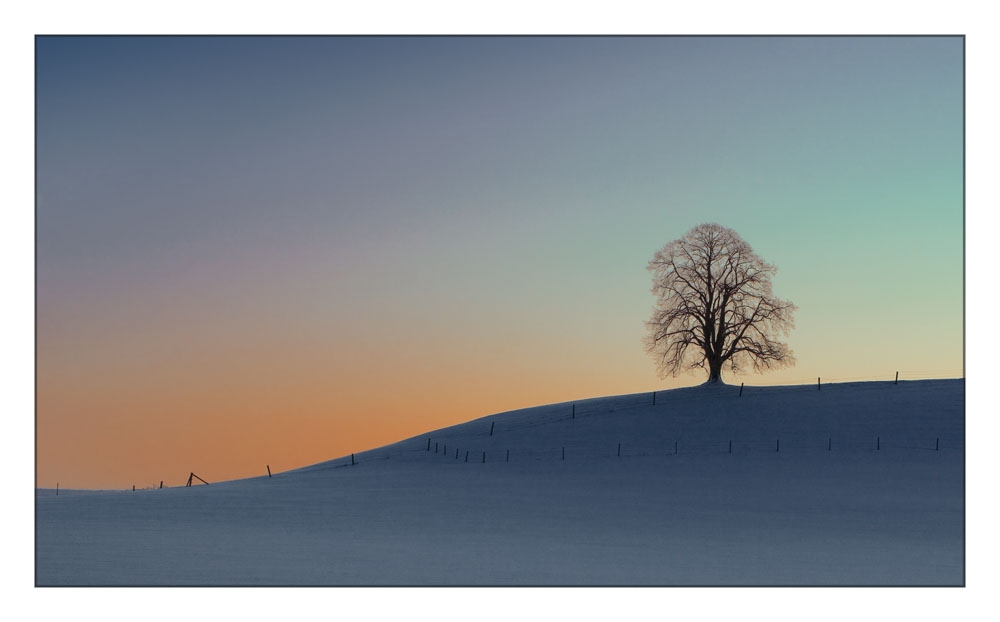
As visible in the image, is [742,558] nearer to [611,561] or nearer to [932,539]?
[611,561]

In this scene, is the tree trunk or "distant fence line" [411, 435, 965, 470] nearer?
"distant fence line" [411, 435, 965, 470]

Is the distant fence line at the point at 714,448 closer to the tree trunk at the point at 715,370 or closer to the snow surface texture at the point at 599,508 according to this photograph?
the snow surface texture at the point at 599,508

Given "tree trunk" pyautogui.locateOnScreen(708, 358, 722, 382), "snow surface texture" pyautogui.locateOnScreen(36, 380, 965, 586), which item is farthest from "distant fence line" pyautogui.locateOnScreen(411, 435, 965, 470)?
"tree trunk" pyautogui.locateOnScreen(708, 358, 722, 382)

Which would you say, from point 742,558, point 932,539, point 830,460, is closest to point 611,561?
point 742,558

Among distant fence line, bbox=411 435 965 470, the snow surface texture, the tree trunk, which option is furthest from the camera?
the tree trunk

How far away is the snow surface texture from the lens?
17.6 meters

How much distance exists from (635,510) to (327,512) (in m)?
7.97

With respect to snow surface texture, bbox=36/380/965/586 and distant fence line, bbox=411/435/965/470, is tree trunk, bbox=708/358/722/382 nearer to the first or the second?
snow surface texture, bbox=36/380/965/586

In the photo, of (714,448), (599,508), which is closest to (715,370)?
(714,448)

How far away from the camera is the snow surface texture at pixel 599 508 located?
693 inches

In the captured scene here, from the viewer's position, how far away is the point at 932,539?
23.0 m

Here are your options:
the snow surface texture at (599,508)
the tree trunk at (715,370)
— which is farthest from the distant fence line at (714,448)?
the tree trunk at (715,370)

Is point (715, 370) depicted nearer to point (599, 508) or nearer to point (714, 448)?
point (714, 448)
